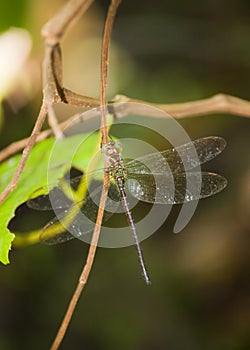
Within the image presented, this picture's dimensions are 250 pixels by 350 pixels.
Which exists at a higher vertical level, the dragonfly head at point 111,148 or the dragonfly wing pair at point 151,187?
the dragonfly head at point 111,148

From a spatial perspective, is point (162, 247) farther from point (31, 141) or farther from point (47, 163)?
point (31, 141)

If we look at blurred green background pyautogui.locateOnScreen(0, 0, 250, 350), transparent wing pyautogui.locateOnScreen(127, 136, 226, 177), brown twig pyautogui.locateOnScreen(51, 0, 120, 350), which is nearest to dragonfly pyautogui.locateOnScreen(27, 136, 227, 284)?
transparent wing pyautogui.locateOnScreen(127, 136, 226, 177)

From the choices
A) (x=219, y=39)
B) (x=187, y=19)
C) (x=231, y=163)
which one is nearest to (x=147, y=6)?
(x=187, y=19)

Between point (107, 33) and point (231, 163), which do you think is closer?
point (107, 33)

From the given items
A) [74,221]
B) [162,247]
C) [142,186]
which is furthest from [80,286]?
[162,247]

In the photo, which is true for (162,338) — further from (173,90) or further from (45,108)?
(45,108)

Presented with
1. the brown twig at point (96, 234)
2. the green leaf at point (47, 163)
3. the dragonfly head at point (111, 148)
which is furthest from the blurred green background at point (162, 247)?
the brown twig at point (96, 234)

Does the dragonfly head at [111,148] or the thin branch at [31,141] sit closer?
the thin branch at [31,141]

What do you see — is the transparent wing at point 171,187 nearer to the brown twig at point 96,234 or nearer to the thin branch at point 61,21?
the brown twig at point 96,234
